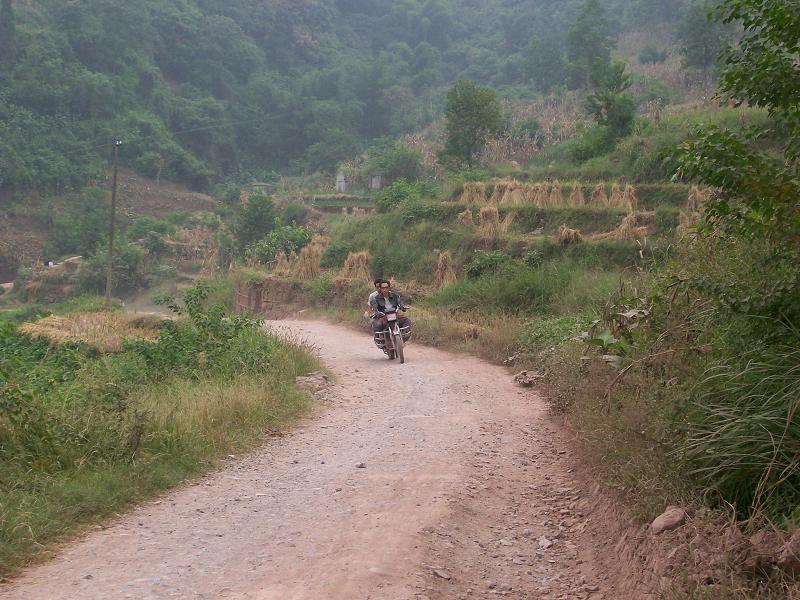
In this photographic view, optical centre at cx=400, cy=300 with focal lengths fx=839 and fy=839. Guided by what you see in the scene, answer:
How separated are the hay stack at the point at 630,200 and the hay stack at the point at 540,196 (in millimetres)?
2386

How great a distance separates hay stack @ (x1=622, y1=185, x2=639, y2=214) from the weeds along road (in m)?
14.6

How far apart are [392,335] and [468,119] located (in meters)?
28.8

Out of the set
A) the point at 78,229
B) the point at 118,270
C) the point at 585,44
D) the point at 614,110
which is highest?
the point at 585,44

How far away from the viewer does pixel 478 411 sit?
33.2 ft

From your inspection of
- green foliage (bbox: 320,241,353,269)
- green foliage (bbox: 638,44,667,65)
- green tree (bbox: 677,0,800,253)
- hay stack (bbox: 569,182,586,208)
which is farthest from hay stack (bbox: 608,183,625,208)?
green foliage (bbox: 638,44,667,65)

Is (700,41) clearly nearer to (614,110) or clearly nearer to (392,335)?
(614,110)

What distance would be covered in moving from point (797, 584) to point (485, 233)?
66.8 feet

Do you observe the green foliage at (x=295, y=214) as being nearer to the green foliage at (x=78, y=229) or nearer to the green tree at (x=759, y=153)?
the green foliage at (x=78, y=229)

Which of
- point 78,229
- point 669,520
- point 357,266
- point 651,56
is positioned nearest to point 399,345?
point 669,520

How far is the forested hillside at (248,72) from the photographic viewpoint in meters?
59.3

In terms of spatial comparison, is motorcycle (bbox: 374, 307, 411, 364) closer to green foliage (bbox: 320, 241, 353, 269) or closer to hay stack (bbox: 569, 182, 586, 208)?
hay stack (bbox: 569, 182, 586, 208)

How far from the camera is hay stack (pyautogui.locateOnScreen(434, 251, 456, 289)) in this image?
22.6 meters

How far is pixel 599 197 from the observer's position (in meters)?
24.2

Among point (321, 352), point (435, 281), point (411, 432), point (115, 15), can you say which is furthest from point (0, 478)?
point (115, 15)
